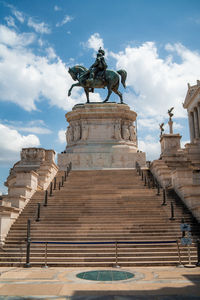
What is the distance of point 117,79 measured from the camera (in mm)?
37719

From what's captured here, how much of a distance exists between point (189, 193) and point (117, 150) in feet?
53.6

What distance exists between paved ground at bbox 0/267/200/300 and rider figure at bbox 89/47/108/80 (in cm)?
3064

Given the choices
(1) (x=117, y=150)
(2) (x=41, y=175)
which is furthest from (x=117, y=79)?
(2) (x=41, y=175)

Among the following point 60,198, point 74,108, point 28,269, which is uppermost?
point 74,108

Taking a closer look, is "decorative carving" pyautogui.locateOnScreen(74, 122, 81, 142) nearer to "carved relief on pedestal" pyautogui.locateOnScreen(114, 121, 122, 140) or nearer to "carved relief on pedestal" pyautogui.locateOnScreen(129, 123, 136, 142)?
"carved relief on pedestal" pyautogui.locateOnScreen(114, 121, 122, 140)

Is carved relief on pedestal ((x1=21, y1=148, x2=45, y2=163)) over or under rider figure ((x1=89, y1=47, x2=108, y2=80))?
under

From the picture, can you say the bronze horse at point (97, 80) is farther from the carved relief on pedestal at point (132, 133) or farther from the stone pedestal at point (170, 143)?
the stone pedestal at point (170, 143)

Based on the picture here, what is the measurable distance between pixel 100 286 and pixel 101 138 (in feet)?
89.7

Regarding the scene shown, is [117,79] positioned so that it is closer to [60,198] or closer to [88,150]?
[88,150]

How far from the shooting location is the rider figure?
123 ft

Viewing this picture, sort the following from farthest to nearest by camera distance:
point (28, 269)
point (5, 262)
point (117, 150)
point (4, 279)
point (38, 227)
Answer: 1. point (117, 150)
2. point (38, 227)
3. point (5, 262)
4. point (28, 269)
5. point (4, 279)

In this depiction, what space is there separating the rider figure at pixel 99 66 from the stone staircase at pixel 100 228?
20.8 meters

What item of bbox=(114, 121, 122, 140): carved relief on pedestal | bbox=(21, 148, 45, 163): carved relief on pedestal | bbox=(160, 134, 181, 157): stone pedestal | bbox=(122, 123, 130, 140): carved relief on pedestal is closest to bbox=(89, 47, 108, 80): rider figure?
bbox=(114, 121, 122, 140): carved relief on pedestal

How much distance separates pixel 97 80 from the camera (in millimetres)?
37812
